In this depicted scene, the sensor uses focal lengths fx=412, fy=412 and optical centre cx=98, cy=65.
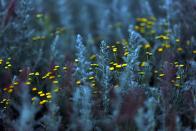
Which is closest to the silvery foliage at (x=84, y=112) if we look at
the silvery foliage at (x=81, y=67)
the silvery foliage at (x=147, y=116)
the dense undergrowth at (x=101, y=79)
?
the dense undergrowth at (x=101, y=79)

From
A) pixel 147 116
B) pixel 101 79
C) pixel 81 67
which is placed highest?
pixel 81 67

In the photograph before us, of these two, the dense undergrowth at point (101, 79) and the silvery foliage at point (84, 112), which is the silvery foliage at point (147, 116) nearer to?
the dense undergrowth at point (101, 79)

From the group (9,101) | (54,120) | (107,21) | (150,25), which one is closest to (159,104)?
(54,120)

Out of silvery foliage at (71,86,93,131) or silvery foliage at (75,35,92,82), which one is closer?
silvery foliage at (71,86,93,131)

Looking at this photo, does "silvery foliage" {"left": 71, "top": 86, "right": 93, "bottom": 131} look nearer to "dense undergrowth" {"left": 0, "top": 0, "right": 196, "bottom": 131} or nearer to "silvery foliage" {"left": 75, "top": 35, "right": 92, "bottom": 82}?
"dense undergrowth" {"left": 0, "top": 0, "right": 196, "bottom": 131}

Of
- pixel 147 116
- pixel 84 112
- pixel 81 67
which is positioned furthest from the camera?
pixel 81 67

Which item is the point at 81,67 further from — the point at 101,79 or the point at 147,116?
the point at 147,116

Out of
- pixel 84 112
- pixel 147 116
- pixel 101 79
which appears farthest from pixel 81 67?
pixel 147 116

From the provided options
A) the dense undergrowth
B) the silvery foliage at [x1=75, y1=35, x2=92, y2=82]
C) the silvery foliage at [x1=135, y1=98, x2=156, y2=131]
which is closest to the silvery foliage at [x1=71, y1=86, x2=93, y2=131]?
the dense undergrowth
